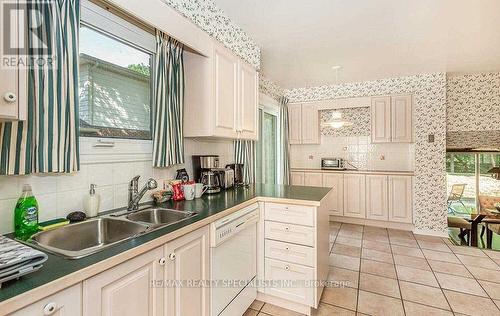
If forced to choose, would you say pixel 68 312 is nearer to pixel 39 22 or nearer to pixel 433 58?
pixel 39 22

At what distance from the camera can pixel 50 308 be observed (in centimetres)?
72

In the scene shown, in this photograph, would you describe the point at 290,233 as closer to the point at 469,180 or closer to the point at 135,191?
the point at 135,191

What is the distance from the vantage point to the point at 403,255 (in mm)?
2994

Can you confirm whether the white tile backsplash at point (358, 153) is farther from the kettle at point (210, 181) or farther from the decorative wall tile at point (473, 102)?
the kettle at point (210, 181)

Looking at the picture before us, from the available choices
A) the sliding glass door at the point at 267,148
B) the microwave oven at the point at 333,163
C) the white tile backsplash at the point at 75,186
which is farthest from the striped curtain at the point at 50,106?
the microwave oven at the point at 333,163

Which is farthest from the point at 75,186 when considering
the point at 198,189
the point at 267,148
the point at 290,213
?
the point at 267,148

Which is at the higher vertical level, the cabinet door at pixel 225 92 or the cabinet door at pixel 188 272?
the cabinet door at pixel 225 92

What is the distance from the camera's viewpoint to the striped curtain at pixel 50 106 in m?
1.07

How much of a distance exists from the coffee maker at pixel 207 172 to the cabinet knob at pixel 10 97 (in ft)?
4.66

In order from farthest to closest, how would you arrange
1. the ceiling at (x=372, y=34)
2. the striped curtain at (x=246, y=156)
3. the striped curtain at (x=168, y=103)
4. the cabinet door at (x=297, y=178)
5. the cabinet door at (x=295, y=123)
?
the cabinet door at (x=295, y=123) → the cabinet door at (x=297, y=178) → the striped curtain at (x=246, y=156) → the ceiling at (x=372, y=34) → the striped curtain at (x=168, y=103)

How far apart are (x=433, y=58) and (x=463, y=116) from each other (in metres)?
1.39

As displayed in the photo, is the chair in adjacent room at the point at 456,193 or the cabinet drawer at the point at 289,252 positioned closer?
the cabinet drawer at the point at 289,252

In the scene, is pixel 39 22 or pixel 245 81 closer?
pixel 39 22

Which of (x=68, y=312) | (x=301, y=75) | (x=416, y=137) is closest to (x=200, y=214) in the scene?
(x=68, y=312)
